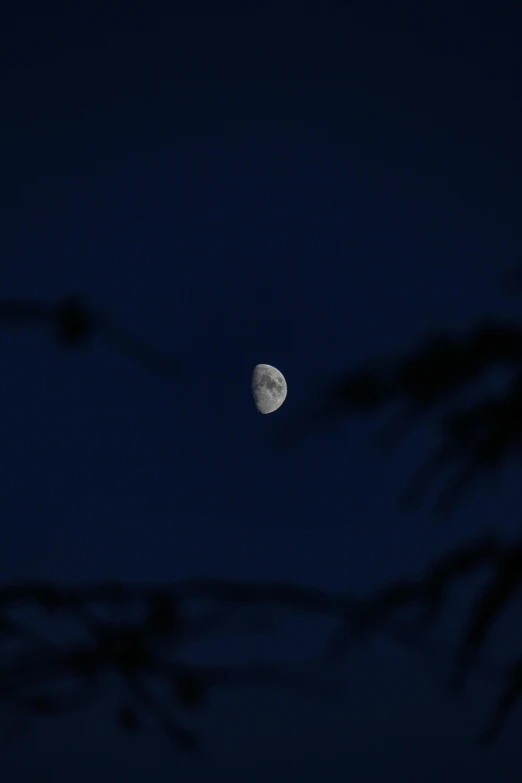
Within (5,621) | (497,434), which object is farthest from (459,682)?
(5,621)

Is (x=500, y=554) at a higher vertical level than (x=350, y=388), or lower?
lower

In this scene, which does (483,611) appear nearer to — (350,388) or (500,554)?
(500,554)

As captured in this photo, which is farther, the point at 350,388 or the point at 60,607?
the point at 60,607

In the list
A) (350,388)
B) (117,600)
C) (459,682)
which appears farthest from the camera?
(117,600)

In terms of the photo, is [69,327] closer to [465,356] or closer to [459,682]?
[465,356]

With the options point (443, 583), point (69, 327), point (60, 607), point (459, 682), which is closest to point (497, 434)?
point (443, 583)

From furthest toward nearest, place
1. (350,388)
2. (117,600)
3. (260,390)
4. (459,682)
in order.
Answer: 1. (260,390)
2. (117,600)
3. (459,682)
4. (350,388)

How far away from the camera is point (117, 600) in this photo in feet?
3.47

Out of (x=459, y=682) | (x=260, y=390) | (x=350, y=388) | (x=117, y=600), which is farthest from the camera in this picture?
Answer: (x=260, y=390)

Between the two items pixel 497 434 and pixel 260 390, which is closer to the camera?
pixel 497 434

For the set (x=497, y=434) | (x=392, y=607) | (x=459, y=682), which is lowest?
(x=459, y=682)

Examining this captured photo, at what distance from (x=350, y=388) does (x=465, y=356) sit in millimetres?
158

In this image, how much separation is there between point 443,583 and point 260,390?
9.03m

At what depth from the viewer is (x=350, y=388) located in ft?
2.78
